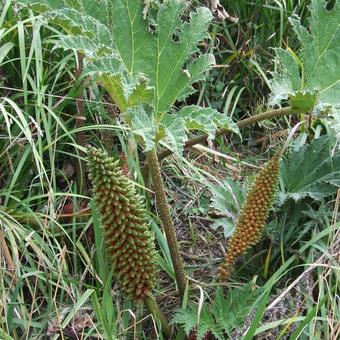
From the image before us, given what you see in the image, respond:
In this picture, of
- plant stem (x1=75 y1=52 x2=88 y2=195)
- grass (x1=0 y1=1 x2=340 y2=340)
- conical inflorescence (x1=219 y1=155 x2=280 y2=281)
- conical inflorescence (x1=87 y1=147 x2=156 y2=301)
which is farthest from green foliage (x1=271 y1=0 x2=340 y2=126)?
plant stem (x1=75 y1=52 x2=88 y2=195)

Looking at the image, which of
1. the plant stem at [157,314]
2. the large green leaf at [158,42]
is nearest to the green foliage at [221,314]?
the plant stem at [157,314]

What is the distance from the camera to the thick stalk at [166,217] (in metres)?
2.36

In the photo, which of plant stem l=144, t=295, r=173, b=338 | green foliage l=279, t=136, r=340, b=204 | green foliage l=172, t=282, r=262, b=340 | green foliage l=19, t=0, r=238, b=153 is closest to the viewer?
green foliage l=19, t=0, r=238, b=153

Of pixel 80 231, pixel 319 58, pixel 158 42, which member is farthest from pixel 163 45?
pixel 80 231

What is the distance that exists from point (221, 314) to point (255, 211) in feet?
1.20

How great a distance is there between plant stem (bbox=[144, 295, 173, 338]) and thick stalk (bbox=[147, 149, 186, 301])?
0.34 feet

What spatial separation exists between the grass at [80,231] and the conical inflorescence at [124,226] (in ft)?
0.34

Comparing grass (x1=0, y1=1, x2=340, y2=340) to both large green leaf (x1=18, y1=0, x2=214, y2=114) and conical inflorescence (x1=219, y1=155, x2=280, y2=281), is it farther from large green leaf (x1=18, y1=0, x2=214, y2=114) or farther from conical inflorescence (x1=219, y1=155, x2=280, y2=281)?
large green leaf (x1=18, y1=0, x2=214, y2=114)

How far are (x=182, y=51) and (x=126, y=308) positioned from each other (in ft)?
2.90

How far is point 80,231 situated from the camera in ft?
9.11

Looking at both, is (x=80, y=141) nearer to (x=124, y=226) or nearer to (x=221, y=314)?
(x=124, y=226)

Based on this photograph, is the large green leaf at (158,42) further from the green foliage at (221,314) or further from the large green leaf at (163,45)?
the green foliage at (221,314)

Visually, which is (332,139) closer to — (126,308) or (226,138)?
(226,138)

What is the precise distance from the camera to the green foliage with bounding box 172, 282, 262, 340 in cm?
233
